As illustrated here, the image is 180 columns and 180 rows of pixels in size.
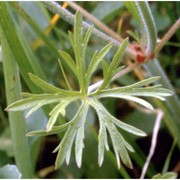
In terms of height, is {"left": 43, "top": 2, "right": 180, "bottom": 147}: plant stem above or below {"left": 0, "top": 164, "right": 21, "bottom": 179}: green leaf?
above

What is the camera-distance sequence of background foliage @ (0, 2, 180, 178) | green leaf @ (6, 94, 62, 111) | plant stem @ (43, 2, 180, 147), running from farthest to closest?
background foliage @ (0, 2, 180, 178) < plant stem @ (43, 2, 180, 147) < green leaf @ (6, 94, 62, 111)

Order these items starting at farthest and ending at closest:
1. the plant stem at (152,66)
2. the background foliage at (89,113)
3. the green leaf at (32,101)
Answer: the background foliage at (89,113)
the plant stem at (152,66)
the green leaf at (32,101)

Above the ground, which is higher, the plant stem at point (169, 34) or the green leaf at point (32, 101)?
the plant stem at point (169, 34)

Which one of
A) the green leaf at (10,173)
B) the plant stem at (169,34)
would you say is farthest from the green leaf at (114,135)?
the plant stem at (169,34)

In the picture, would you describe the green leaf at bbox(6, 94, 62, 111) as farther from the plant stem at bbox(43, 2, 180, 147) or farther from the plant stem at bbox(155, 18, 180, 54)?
the plant stem at bbox(155, 18, 180, 54)

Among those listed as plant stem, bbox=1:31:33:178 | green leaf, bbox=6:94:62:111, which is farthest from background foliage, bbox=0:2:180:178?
green leaf, bbox=6:94:62:111

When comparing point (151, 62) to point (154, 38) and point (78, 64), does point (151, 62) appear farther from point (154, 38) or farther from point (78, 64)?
point (78, 64)

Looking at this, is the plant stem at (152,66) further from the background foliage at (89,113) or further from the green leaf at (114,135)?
the green leaf at (114,135)

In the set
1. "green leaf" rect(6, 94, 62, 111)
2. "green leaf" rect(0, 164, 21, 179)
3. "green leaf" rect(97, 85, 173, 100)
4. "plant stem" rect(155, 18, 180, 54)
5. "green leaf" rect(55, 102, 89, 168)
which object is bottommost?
"green leaf" rect(0, 164, 21, 179)

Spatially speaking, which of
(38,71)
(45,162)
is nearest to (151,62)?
(38,71)
